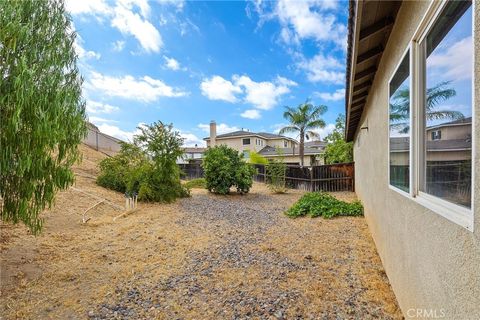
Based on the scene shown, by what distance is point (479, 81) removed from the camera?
3.74 ft

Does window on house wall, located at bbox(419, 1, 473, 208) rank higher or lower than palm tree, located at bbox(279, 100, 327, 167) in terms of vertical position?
lower

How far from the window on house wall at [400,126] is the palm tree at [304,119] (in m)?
20.5

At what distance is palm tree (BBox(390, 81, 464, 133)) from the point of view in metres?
1.61

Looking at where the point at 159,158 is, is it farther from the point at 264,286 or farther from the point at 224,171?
the point at 264,286

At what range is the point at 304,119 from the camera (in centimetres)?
2316

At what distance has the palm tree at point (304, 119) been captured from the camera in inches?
904

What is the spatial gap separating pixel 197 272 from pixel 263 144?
101 feet

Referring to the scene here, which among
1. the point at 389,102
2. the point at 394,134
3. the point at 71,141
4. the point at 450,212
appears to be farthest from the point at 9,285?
the point at 389,102

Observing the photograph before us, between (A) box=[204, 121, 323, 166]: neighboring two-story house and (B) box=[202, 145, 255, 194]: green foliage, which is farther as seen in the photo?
(A) box=[204, 121, 323, 166]: neighboring two-story house

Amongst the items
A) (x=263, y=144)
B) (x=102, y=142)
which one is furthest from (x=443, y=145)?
(x=263, y=144)

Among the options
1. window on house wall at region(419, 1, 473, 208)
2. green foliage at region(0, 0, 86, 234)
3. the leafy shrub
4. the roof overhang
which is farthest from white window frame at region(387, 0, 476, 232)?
the leafy shrub

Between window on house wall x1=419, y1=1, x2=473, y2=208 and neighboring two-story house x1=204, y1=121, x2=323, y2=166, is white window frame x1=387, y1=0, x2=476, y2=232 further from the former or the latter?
neighboring two-story house x1=204, y1=121, x2=323, y2=166

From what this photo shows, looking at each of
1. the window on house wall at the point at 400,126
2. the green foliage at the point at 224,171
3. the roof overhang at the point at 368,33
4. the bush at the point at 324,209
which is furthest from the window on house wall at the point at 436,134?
the green foliage at the point at 224,171

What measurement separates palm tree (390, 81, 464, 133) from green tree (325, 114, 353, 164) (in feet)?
50.1
